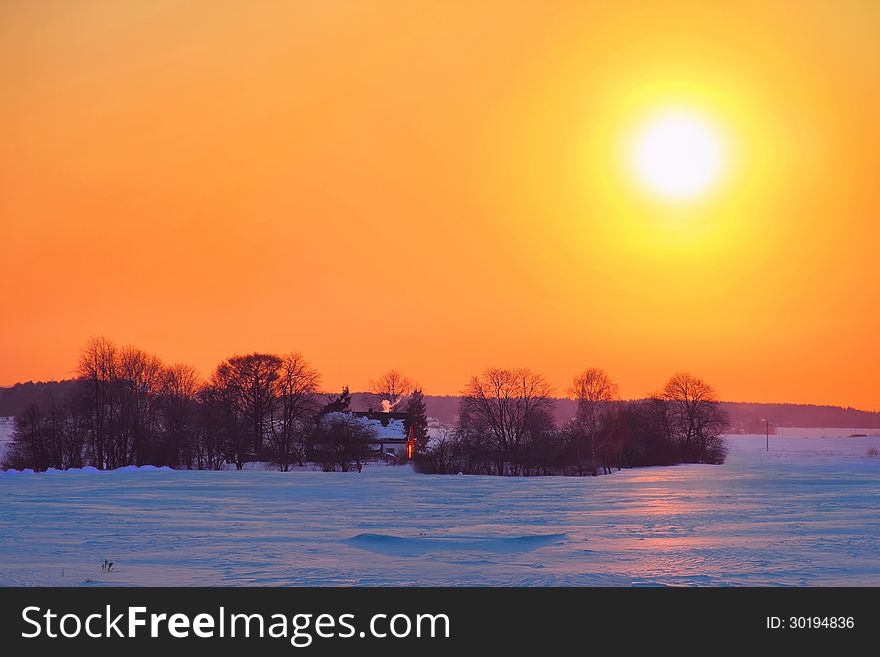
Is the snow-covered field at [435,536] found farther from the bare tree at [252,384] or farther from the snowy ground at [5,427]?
the snowy ground at [5,427]

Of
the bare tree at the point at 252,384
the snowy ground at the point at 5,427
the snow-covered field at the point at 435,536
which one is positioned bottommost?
the snow-covered field at the point at 435,536

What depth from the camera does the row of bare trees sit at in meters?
68.8

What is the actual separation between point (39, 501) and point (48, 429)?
43779 millimetres

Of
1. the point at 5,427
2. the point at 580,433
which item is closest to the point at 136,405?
the point at 580,433

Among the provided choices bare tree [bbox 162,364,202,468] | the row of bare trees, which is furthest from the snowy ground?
the row of bare trees

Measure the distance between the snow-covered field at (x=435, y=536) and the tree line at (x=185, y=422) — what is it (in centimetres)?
3222

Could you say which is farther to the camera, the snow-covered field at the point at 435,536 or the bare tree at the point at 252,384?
the bare tree at the point at 252,384

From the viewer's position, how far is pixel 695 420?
309 ft

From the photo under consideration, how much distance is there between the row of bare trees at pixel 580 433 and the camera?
68.8 meters

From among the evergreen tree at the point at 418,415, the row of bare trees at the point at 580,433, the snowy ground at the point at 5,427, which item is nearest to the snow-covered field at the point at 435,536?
the row of bare trees at the point at 580,433

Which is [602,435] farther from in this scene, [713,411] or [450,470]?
[713,411]

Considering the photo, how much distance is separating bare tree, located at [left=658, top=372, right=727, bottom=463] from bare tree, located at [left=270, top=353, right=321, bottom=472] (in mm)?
36798
